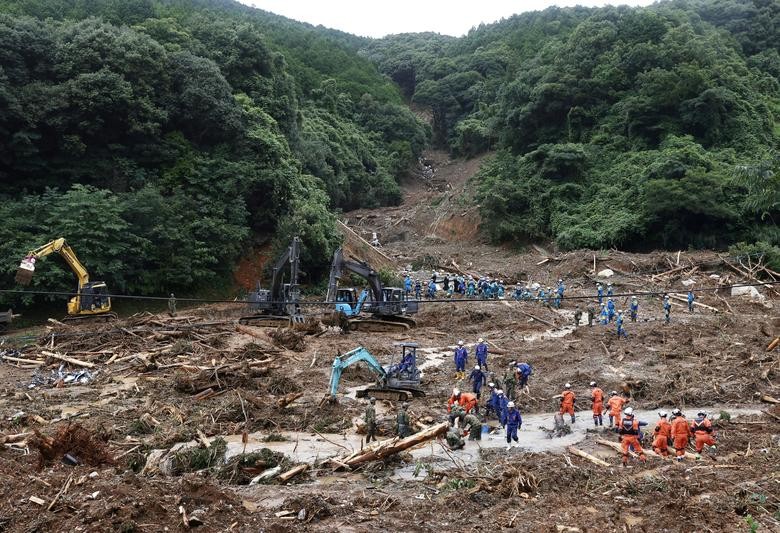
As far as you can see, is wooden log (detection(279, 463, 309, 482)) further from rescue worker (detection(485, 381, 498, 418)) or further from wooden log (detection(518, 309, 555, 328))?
wooden log (detection(518, 309, 555, 328))

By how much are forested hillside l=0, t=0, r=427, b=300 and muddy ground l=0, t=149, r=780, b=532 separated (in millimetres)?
4543

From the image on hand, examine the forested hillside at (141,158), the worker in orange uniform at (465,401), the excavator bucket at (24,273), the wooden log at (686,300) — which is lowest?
the worker in orange uniform at (465,401)

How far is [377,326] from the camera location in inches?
1036

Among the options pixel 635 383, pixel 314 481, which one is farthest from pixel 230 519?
pixel 635 383

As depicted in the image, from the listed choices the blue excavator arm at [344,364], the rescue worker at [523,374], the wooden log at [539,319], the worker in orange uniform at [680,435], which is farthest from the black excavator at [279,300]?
the worker in orange uniform at [680,435]

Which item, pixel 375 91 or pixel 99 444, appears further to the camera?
pixel 375 91

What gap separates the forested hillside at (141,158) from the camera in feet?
94.2

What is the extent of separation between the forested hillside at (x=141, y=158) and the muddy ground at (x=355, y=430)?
4543 mm

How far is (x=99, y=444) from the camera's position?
1180 centimetres

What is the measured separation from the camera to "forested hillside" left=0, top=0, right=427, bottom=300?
28719 mm

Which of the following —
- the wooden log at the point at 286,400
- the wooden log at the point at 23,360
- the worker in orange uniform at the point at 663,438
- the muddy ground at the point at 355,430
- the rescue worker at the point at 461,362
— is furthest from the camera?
the wooden log at the point at 23,360

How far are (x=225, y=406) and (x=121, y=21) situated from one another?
45684 millimetres

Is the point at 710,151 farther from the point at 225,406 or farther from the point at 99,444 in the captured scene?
the point at 99,444

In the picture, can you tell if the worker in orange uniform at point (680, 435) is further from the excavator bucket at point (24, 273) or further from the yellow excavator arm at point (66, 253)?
the yellow excavator arm at point (66, 253)
